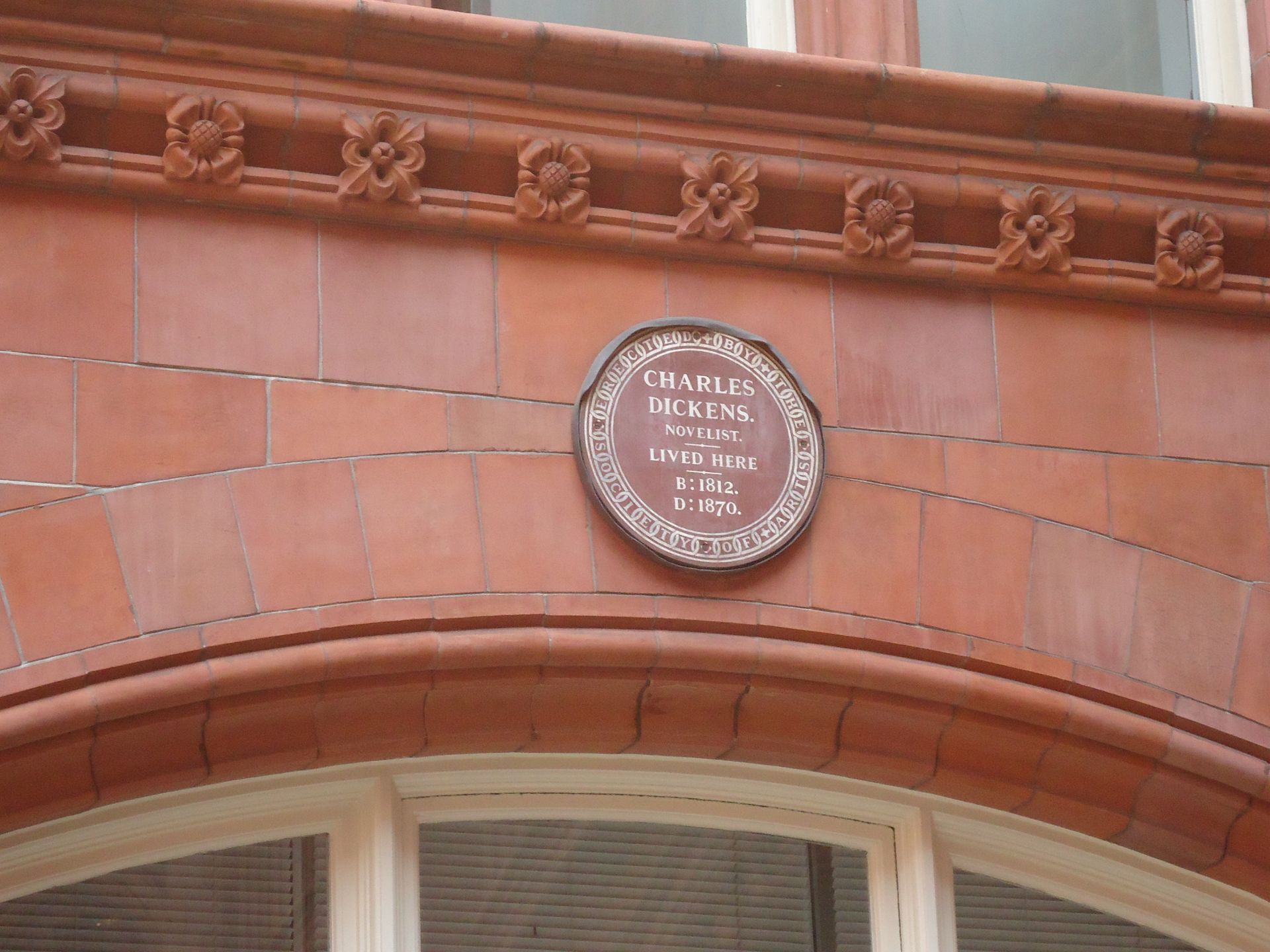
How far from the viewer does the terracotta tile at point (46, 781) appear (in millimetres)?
3912

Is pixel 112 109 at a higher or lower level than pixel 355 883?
higher

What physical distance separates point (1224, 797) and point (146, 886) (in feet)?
8.29

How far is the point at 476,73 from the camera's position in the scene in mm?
4395

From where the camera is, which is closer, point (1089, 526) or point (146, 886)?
point (146, 886)

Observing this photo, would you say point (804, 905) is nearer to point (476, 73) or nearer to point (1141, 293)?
point (1141, 293)

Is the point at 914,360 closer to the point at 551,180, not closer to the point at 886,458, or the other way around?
the point at 886,458

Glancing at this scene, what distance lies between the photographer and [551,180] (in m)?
4.40

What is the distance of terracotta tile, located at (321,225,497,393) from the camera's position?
4.25m

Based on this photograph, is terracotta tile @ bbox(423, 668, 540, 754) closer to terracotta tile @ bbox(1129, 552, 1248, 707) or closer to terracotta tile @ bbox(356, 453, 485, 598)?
terracotta tile @ bbox(356, 453, 485, 598)

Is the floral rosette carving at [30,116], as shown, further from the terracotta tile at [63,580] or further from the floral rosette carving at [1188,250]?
the floral rosette carving at [1188,250]

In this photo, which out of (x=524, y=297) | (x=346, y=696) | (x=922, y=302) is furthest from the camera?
(x=922, y=302)

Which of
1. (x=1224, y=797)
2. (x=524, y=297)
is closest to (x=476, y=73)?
(x=524, y=297)

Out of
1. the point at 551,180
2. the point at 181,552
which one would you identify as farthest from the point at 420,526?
the point at 551,180

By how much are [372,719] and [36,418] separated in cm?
97
